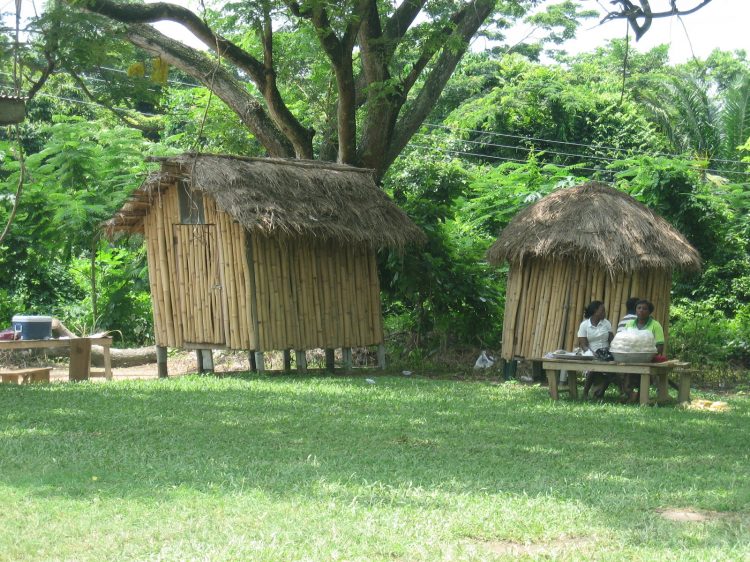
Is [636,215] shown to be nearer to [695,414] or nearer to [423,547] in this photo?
[695,414]

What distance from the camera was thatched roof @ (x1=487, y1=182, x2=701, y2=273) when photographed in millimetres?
11953

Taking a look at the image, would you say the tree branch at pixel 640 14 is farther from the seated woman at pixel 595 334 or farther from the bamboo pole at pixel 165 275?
the bamboo pole at pixel 165 275

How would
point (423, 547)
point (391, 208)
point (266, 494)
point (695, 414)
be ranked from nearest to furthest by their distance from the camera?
→ 1. point (423, 547)
2. point (266, 494)
3. point (695, 414)
4. point (391, 208)

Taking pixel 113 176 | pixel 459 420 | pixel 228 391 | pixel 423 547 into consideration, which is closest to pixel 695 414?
pixel 459 420

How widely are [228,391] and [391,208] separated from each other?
422cm

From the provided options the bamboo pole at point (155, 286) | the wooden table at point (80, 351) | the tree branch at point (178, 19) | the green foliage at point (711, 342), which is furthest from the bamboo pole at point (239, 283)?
the green foliage at point (711, 342)

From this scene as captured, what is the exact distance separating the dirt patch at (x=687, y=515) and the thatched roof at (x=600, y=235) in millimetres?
6222

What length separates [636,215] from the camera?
12.4 m

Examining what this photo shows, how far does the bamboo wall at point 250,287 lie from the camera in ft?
42.9

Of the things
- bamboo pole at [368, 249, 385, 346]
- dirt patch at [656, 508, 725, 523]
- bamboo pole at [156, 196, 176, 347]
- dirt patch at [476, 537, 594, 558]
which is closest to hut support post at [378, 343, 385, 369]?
bamboo pole at [368, 249, 385, 346]

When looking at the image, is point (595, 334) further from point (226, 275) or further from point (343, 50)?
point (343, 50)

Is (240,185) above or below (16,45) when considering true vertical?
below

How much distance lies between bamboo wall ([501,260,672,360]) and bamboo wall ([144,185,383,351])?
227 centimetres

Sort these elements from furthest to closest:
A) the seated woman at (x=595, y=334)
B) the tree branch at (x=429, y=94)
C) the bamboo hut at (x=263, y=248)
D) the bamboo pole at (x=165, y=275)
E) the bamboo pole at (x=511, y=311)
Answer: the tree branch at (x=429, y=94) → the bamboo pole at (x=165, y=275) → the bamboo pole at (x=511, y=311) → the bamboo hut at (x=263, y=248) → the seated woman at (x=595, y=334)
